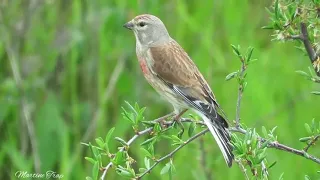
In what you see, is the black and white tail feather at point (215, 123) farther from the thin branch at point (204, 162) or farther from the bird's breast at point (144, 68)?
the thin branch at point (204, 162)

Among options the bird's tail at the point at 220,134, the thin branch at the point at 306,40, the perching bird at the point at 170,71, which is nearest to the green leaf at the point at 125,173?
the bird's tail at the point at 220,134

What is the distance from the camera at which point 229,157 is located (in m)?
2.88

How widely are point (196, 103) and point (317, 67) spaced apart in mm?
1357

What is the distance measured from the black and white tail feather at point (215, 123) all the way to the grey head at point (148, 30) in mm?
612

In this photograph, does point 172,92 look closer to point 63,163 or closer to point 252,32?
point 63,163

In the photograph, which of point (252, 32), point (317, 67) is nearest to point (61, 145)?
point (252, 32)

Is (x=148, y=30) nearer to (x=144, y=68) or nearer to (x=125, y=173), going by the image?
(x=144, y=68)

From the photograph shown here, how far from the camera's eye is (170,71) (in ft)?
13.2

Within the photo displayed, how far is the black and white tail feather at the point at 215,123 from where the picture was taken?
2.94m

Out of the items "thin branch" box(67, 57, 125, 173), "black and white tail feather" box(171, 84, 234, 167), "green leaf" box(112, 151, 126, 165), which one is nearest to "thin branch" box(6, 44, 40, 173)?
"thin branch" box(67, 57, 125, 173)

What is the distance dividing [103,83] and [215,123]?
1.88 m

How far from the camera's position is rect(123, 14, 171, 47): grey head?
421cm

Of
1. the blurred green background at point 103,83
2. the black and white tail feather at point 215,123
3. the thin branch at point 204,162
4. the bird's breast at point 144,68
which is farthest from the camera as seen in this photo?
the blurred green background at point 103,83

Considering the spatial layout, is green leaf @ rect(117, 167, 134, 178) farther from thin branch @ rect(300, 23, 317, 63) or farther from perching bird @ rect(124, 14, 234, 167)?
perching bird @ rect(124, 14, 234, 167)
